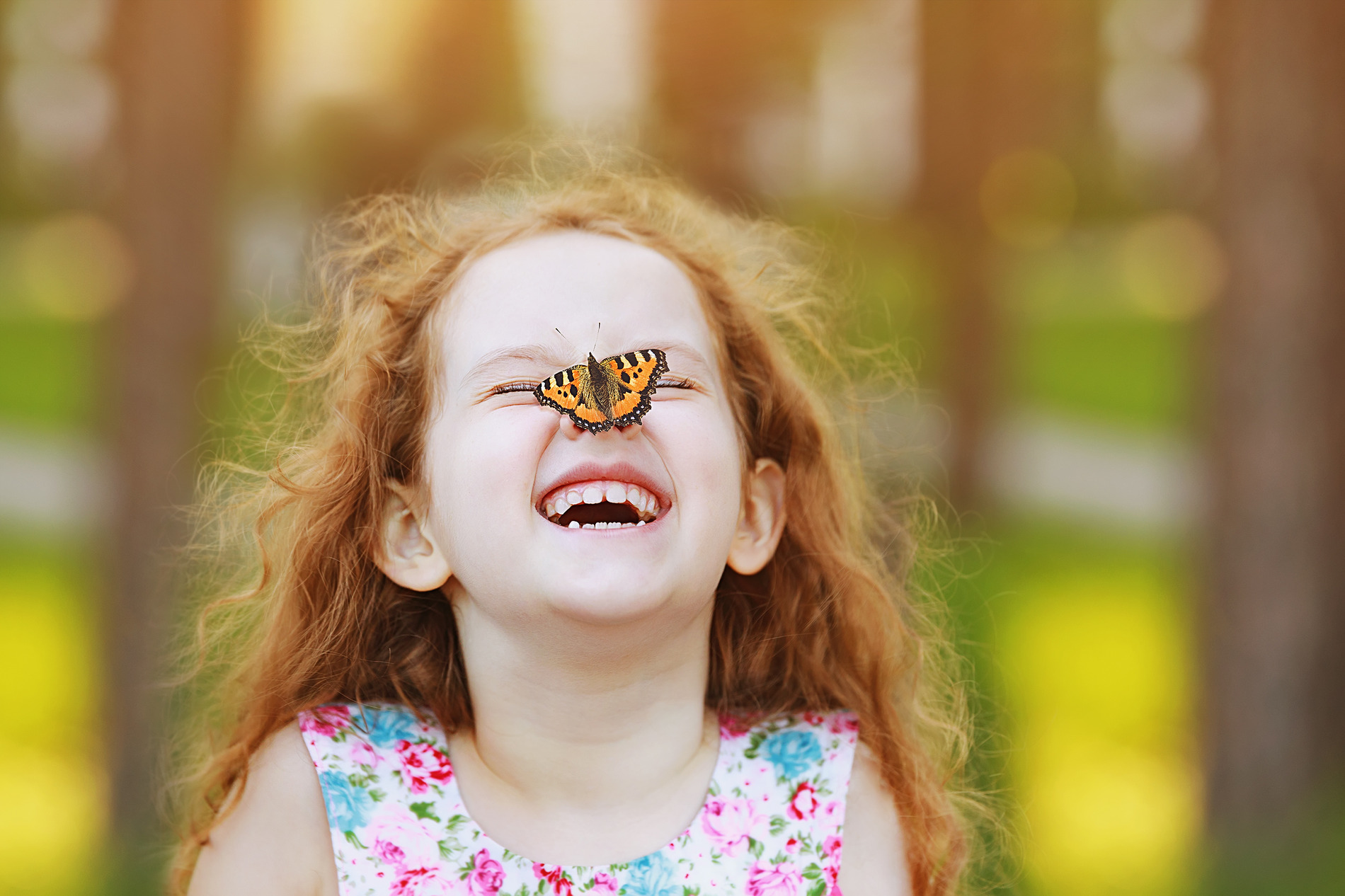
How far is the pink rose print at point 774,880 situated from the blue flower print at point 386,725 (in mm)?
545

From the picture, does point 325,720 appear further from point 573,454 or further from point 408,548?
point 573,454

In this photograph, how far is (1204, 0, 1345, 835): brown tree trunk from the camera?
13.1ft

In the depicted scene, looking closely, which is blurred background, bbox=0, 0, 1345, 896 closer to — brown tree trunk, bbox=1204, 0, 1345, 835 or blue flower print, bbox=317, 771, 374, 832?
brown tree trunk, bbox=1204, 0, 1345, 835

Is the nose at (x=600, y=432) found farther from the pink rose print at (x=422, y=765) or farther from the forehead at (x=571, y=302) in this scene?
the pink rose print at (x=422, y=765)

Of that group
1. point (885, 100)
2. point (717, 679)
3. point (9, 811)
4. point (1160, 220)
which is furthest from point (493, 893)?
point (1160, 220)

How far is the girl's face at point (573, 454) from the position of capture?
1708 mm

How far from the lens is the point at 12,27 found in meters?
7.13

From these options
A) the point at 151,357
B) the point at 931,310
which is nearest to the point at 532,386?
the point at 151,357

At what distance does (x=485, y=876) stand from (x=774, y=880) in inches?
16.3

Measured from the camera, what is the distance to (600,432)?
1713 mm

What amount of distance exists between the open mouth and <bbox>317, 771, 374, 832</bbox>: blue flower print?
49 centimetres

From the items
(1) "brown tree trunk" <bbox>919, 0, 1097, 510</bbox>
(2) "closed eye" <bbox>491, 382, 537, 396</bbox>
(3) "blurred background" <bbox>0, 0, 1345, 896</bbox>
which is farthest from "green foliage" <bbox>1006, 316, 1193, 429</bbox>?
(2) "closed eye" <bbox>491, 382, 537, 396</bbox>

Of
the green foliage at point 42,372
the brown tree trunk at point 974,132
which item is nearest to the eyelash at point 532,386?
the brown tree trunk at point 974,132

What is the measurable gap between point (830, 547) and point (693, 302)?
495mm
